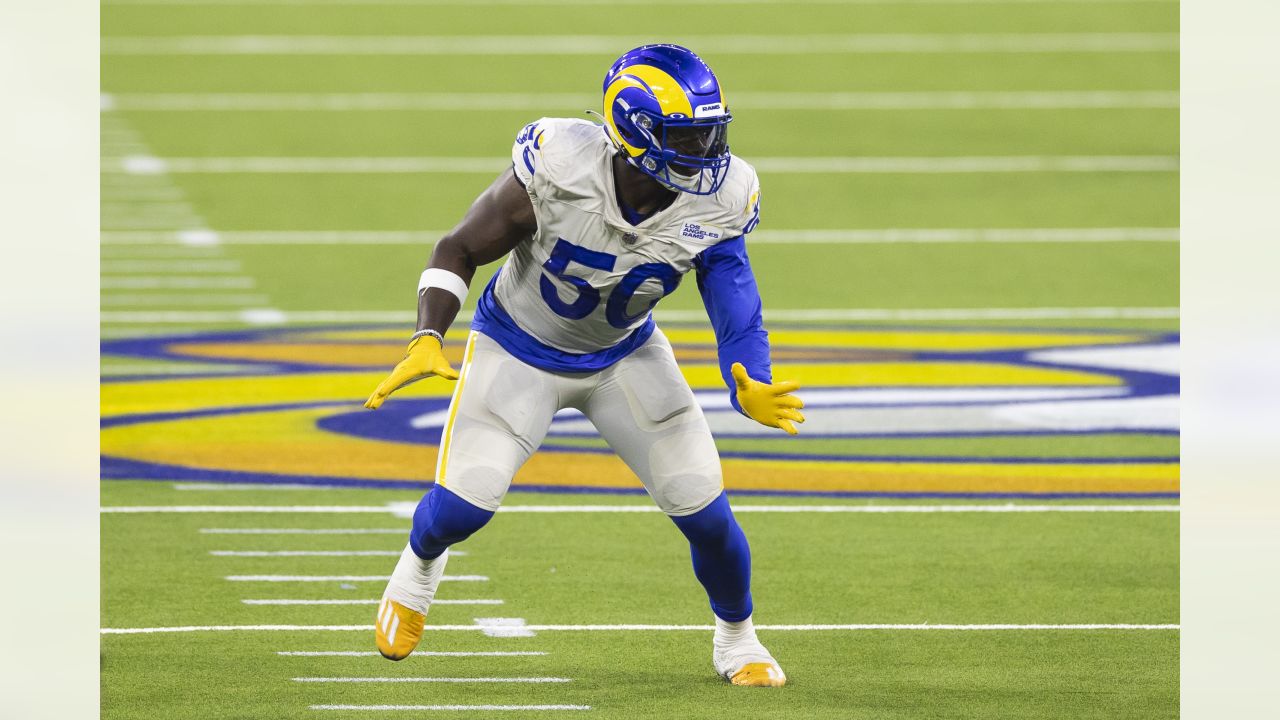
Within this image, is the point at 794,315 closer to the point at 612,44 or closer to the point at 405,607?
the point at 405,607

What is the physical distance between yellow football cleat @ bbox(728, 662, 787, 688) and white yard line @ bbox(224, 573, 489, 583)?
133 centimetres

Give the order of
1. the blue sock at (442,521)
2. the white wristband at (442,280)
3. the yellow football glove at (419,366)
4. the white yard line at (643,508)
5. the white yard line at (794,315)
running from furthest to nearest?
the white yard line at (794,315) → the white yard line at (643,508) → the blue sock at (442,521) → the white wristband at (442,280) → the yellow football glove at (419,366)

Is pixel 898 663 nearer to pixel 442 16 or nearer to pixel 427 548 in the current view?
pixel 427 548

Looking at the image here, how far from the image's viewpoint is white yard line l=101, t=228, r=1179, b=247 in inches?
481

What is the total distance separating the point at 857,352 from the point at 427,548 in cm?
495

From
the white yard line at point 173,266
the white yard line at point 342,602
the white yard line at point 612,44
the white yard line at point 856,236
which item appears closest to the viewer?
the white yard line at point 342,602

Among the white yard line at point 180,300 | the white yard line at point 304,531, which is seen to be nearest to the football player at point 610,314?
the white yard line at point 304,531

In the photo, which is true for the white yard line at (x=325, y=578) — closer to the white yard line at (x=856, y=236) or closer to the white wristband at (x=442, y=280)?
the white wristband at (x=442, y=280)

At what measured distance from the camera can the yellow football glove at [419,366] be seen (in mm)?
4312

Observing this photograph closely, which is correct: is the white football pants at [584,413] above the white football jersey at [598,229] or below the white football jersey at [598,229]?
below

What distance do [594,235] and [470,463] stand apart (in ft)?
1.99

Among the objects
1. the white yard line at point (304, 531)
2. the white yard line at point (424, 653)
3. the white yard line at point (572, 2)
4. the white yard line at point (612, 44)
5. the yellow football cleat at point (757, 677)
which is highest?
the white yard line at point (572, 2)

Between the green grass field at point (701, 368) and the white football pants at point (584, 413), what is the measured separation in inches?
21.3

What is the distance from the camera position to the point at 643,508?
7078 millimetres
